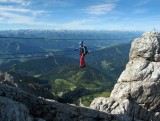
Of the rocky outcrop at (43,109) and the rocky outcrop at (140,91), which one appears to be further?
the rocky outcrop at (140,91)

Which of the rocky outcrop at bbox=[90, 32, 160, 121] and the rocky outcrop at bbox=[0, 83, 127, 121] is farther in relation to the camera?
the rocky outcrop at bbox=[90, 32, 160, 121]

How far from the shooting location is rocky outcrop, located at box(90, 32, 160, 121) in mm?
52188

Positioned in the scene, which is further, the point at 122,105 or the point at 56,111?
the point at 122,105

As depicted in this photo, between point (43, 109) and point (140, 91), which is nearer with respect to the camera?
point (43, 109)

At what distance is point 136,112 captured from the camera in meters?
52.2

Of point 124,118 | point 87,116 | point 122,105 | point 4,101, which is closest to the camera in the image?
point 4,101

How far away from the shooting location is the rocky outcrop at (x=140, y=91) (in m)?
52.2

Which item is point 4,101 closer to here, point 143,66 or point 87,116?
point 87,116

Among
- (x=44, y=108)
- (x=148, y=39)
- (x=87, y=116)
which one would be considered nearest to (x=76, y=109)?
(x=87, y=116)

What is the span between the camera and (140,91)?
54094 millimetres

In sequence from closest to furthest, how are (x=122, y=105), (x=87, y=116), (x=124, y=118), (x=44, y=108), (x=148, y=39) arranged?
(x=44, y=108) < (x=87, y=116) < (x=124, y=118) < (x=122, y=105) < (x=148, y=39)

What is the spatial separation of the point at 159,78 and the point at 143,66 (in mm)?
3978

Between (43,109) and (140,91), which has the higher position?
(43,109)

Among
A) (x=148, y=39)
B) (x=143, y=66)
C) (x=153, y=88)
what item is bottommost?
(x=153, y=88)
